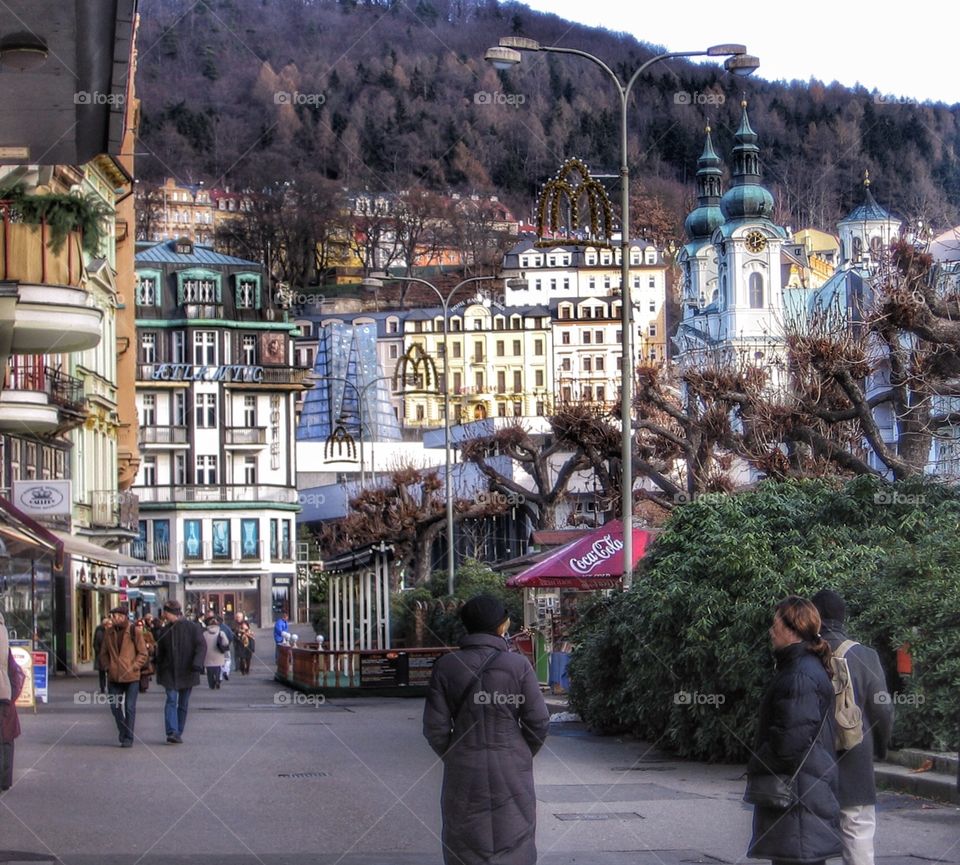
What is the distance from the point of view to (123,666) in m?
21.3

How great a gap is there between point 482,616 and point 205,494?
291 ft

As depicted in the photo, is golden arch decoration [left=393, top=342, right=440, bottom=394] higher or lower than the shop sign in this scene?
higher

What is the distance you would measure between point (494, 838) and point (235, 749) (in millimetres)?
13637

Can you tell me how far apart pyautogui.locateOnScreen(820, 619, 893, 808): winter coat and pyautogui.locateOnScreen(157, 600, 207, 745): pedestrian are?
13408 mm

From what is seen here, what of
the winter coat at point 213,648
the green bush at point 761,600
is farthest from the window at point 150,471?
the green bush at point 761,600

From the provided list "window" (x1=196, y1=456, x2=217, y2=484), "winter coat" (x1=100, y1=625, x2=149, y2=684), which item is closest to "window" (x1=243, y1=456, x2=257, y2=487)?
"window" (x1=196, y1=456, x2=217, y2=484)

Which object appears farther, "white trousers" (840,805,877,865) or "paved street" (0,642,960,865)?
"paved street" (0,642,960,865)

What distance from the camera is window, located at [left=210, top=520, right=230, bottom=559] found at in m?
96.8

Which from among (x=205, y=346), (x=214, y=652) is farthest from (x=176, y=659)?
(x=205, y=346)

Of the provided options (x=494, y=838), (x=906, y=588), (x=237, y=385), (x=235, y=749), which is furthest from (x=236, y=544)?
(x=494, y=838)

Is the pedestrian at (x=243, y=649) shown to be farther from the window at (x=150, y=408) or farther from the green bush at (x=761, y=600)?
the window at (x=150, y=408)

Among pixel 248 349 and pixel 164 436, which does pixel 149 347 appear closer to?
pixel 248 349

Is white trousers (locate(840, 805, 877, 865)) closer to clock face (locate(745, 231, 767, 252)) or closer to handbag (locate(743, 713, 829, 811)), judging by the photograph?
handbag (locate(743, 713, 829, 811))

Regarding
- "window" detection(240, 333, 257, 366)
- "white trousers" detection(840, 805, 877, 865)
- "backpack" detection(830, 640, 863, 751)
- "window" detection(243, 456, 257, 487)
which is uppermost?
"window" detection(240, 333, 257, 366)
